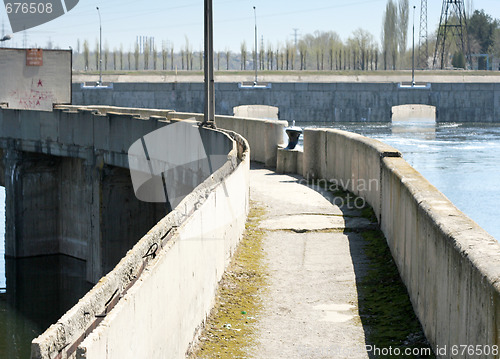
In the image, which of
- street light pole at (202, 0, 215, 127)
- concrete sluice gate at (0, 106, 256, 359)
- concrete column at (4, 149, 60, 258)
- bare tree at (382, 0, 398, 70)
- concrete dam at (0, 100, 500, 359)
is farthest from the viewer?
bare tree at (382, 0, 398, 70)

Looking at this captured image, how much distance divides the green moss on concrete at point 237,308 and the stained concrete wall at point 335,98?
7383 centimetres

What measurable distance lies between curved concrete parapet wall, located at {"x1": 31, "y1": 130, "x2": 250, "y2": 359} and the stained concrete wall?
75453 mm

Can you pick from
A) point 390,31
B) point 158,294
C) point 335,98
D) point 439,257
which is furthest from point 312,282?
point 390,31

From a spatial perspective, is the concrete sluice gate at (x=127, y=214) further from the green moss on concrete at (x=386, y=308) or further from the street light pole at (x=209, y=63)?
the green moss on concrete at (x=386, y=308)

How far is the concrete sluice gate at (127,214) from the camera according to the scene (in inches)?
234

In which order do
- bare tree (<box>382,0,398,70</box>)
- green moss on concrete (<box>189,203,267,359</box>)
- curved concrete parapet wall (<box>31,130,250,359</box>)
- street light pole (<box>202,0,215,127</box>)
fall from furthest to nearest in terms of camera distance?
bare tree (<box>382,0,398,70</box>) < street light pole (<box>202,0,215,127</box>) < green moss on concrete (<box>189,203,267,359</box>) < curved concrete parapet wall (<box>31,130,250,359</box>)

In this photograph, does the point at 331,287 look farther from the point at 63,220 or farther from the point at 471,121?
the point at 471,121

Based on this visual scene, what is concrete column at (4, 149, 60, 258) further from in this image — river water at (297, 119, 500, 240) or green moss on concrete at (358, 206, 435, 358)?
green moss on concrete at (358, 206, 435, 358)

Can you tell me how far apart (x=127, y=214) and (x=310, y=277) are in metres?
19.7

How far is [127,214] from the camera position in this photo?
30203 mm

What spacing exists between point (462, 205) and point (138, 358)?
32.0 metres

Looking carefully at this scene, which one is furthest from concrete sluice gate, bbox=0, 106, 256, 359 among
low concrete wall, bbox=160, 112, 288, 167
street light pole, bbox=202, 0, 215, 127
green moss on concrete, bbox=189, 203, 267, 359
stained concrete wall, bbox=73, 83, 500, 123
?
stained concrete wall, bbox=73, 83, 500, 123

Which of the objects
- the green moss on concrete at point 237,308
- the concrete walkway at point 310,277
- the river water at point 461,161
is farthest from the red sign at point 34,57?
the green moss on concrete at point 237,308

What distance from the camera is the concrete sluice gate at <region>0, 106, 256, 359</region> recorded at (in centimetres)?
594
